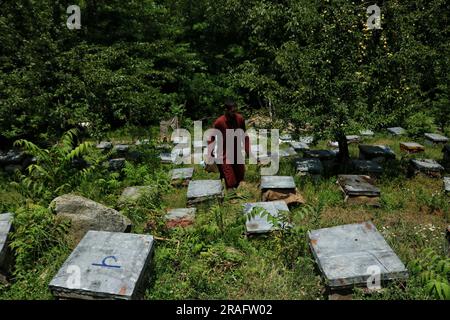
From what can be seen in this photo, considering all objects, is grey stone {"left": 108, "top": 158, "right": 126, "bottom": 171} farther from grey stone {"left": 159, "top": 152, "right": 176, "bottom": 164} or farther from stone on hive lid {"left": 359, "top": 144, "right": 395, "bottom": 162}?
stone on hive lid {"left": 359, "top": 144, "right": 395, "bottom": 162}

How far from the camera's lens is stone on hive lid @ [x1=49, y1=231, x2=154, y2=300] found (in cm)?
408

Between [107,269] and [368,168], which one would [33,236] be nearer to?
[107,269]

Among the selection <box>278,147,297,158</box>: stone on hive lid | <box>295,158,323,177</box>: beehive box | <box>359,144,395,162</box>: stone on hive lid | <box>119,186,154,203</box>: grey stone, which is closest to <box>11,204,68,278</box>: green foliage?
<box>119,186,154,203</box>: grey stone

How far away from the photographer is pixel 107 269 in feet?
14.2

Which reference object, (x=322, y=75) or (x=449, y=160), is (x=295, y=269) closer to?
(x=322, y=75)

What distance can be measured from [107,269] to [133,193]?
3060 mm

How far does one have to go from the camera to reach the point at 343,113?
7793 millimetres

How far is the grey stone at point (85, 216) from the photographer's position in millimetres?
5562

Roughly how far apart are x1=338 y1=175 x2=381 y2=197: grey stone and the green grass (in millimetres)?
247

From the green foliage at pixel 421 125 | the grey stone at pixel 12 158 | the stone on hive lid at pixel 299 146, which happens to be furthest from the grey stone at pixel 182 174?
the green foliage at pixel 421 125

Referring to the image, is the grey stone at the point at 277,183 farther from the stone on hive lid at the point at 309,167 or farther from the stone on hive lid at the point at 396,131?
the stone on hive lid at the point at 396,131

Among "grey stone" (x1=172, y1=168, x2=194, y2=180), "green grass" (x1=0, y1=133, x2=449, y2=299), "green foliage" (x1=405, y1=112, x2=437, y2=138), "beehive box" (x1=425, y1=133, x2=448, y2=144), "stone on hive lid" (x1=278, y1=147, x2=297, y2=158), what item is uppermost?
"green foliage" (x1=405, y1=112, x2=437, y2=138)

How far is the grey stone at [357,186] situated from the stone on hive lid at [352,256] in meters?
2.05

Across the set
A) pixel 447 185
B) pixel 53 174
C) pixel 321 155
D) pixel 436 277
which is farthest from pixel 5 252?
pixel 447 185
